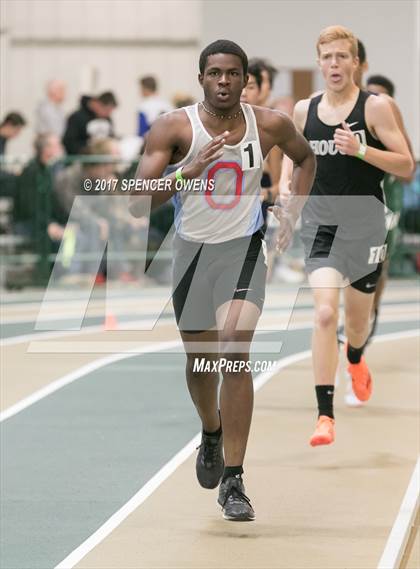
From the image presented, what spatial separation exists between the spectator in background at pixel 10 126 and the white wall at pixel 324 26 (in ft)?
13.4

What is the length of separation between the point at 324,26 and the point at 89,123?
421 centimetres

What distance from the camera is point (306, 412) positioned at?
10695 millimetres

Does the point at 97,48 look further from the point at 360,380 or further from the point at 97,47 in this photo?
the point at 360,380

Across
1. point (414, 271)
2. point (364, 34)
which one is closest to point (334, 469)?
point (414, 271)

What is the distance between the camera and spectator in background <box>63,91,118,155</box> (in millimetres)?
19797

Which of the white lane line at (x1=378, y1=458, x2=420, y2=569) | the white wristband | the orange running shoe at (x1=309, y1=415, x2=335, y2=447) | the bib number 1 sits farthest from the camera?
the white wristband

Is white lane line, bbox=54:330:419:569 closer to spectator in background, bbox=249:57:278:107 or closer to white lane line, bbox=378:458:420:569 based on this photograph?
white lane line, bbox=378:458:420:569

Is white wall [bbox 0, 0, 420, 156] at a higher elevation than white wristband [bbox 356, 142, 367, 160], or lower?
lower

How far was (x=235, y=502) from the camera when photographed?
284 inches

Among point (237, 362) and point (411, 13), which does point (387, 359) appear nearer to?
point (237, 362)

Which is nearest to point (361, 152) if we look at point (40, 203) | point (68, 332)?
point (68, 332)

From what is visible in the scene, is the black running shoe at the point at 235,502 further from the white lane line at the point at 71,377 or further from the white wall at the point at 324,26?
the white wall at the point at 324,26

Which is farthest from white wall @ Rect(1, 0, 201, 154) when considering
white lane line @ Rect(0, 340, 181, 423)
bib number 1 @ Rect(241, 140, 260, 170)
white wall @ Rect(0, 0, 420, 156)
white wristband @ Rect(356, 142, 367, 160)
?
bib number 1 @ Rect(241, 140, 260, 170)

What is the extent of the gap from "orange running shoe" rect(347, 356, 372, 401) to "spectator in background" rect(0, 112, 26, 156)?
32.5 ft
